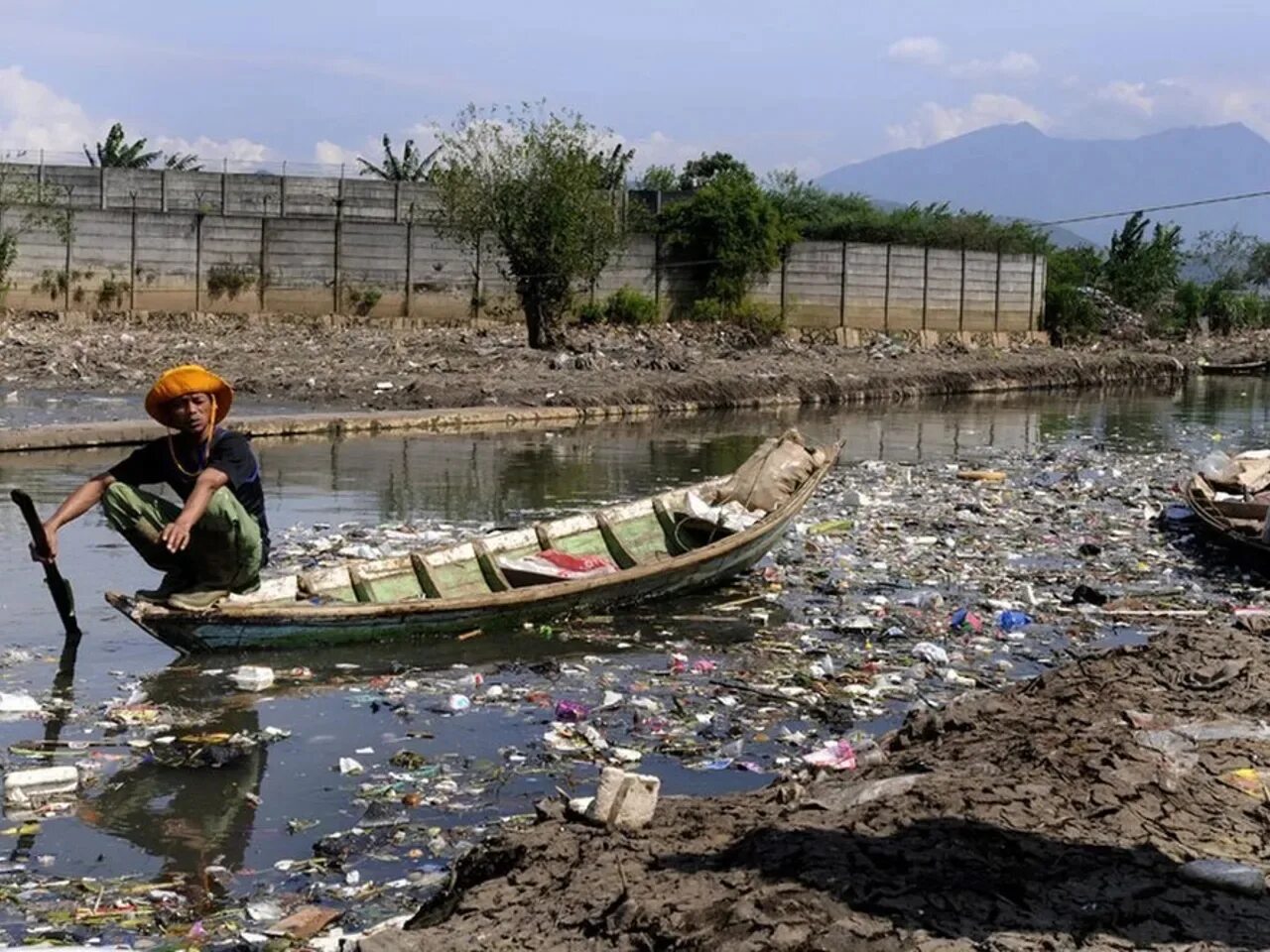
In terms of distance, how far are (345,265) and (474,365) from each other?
5.57 meters

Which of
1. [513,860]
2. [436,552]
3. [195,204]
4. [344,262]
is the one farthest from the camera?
[195,204]

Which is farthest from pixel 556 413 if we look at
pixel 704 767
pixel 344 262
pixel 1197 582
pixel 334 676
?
pixel 704 767

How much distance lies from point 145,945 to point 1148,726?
364 centimetres

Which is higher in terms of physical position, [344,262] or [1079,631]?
[344,262]

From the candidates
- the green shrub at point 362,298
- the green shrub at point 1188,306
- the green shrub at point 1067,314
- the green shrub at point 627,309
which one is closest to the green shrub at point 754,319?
the green shrub at point 627,309

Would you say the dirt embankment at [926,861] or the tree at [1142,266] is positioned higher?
the tree at [1142,266]

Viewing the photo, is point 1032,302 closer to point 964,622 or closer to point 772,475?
point 772,475

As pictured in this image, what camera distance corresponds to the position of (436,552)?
9.23m

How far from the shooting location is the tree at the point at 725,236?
3238 cm

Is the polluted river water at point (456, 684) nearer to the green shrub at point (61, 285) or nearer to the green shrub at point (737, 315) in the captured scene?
the green shrub at point (61, 285)

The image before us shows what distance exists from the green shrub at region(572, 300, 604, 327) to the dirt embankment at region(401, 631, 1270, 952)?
25.4m

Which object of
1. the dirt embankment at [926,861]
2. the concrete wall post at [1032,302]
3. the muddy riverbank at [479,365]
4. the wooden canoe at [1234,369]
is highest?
the concrete wall post at [1032,302]

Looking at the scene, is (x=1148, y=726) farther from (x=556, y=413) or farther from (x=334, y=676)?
(x=556, y=413)

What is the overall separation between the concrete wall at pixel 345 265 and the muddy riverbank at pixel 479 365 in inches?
28.8
